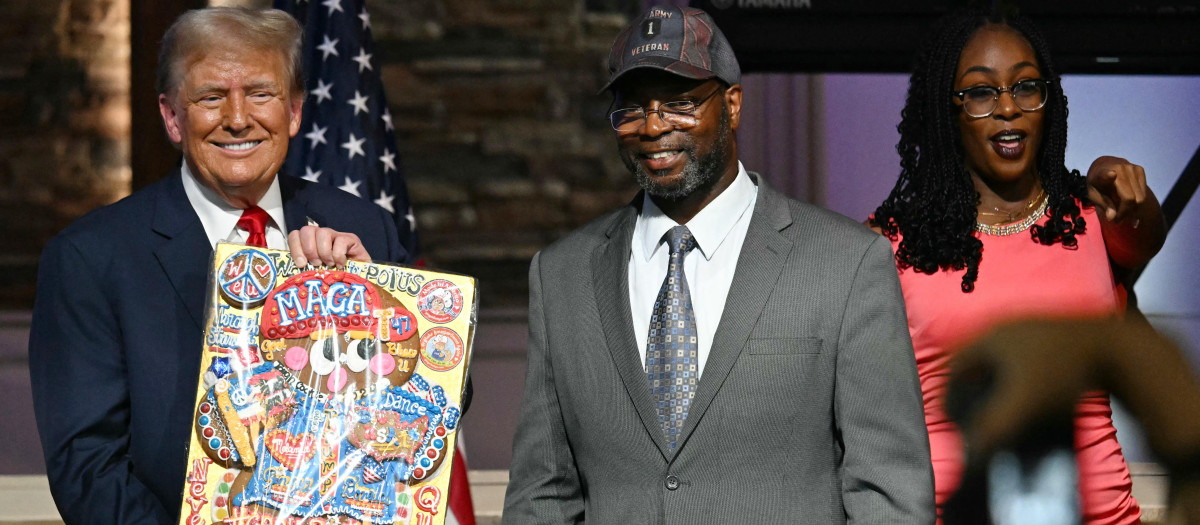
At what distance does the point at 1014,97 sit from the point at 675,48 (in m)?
0.85

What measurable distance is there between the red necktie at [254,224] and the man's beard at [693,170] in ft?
2.04

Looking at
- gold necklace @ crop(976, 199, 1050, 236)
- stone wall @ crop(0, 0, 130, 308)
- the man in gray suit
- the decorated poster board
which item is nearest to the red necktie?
the decorated poster board

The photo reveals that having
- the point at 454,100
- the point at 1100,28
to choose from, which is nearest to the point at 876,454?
the point at 1100,28

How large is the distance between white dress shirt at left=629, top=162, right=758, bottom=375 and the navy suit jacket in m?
0.71

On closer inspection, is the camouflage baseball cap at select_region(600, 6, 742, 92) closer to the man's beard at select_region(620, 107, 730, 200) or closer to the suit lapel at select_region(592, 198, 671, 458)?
the man's beard at select_region(620, 107, 730, 200)

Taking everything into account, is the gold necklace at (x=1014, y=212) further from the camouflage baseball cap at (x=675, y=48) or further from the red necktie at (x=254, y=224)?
the red necktie at (x=254, y=224)

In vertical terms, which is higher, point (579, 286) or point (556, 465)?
point (579, 286)

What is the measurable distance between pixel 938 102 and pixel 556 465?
3.71 feet

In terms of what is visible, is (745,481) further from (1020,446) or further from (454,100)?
(454,100)

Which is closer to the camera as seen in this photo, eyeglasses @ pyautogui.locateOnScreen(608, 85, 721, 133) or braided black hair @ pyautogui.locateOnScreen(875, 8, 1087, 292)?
eyeglasses @ pyautogui.locateOnScreen(608, 85, 721, 133)

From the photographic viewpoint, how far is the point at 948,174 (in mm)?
2598

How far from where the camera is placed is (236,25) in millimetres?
2090

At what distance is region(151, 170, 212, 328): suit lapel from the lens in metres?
2.09

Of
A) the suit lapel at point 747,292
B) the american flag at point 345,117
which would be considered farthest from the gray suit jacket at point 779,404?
the american flag at point 345,117
